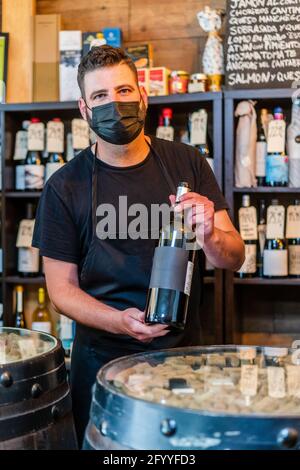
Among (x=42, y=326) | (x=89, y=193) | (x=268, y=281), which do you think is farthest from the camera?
(x=42, y=326)

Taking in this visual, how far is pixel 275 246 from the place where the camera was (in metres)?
3.08

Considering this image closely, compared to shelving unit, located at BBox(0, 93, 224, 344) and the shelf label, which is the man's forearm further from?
shelving unit, located at BBox(0, 93, 224, 344)

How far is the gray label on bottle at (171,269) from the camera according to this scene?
1380 millimetres

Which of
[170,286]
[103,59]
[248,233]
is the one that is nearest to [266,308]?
[248,233]

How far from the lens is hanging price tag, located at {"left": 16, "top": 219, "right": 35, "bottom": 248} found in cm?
323

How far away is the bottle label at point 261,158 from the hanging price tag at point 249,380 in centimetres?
186

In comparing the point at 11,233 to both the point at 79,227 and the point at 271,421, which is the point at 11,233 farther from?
the point at 271,421

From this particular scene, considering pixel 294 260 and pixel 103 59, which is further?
pixel 294 260

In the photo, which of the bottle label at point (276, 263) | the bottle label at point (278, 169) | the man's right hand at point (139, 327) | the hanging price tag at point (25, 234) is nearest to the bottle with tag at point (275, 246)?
the bottle label at point (276, 263)

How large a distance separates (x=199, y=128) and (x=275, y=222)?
55cm

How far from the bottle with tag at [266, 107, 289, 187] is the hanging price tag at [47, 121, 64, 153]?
990 mm

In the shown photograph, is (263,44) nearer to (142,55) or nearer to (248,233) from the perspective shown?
(142,55)

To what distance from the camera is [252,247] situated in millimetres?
3035

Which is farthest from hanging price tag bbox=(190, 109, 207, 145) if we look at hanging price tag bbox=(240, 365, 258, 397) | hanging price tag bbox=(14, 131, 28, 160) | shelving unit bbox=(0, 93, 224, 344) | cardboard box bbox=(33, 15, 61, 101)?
hanging price tag bbox=(240, 365, 258, 397)
